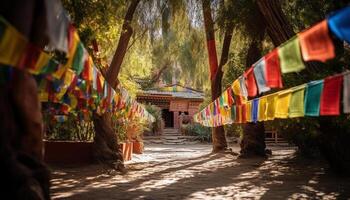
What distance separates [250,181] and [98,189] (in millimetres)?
2934

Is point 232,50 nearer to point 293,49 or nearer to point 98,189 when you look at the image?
point 98,189

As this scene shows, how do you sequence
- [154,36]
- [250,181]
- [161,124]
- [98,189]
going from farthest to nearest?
1. [161,124]
2. [154,36]
3. [250,181]
4. [98,189]

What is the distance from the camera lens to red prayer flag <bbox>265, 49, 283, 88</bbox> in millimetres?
4003

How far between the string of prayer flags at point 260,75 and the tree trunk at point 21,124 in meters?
2.30

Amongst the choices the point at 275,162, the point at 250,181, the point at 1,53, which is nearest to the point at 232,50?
the point at 275,162

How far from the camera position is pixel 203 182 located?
771 cm

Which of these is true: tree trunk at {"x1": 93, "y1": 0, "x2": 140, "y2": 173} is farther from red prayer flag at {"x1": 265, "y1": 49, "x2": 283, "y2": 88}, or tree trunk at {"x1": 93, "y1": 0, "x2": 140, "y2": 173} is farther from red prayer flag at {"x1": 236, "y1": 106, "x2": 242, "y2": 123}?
red prayer flag at {"x1": 265, "y1": 49, "x2": 283, "y2": 88}

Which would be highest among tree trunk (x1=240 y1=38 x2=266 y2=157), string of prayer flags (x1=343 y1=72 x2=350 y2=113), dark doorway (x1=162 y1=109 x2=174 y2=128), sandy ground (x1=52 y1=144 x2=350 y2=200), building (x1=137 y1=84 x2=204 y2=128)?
building (x1=137 y1=84 x2=204 y2=128)

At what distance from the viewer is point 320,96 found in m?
3.97

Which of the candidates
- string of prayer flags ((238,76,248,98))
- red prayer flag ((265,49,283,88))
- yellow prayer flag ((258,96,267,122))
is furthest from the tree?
red prayer flag ((265,49,283,88))

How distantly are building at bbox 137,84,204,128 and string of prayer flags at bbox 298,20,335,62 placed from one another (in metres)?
24.4

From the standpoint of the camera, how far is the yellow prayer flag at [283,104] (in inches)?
192

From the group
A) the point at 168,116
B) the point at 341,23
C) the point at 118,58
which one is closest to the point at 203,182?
the point at 118,58

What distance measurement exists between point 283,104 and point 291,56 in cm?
159
